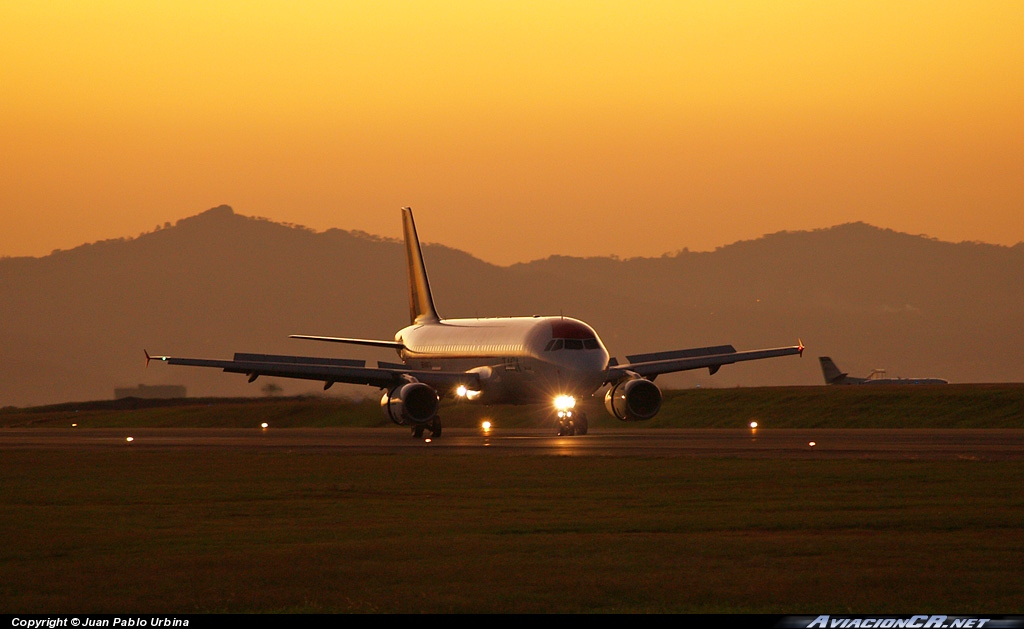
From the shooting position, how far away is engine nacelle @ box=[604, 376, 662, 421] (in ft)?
188

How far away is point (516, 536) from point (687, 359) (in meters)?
43.9

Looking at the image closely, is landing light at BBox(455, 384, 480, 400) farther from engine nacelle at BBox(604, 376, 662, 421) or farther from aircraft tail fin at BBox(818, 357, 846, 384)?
aircraft tail fin at BBox(818, 357, 846, 384)

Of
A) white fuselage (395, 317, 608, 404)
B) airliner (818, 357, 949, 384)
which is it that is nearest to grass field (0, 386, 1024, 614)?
white fuselage (395, 317, 608, 404)

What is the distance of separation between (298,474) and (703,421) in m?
46.3

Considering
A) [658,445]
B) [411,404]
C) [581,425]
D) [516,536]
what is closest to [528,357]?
[581,425]

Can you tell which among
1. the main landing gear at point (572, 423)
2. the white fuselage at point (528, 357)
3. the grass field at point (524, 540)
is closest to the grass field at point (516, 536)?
the grass field at point (524, 540)

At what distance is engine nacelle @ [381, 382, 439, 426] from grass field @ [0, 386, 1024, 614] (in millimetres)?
18761

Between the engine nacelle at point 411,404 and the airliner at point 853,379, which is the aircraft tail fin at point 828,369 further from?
the engine nacelle at point 411,404

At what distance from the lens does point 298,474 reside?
32.7 m
